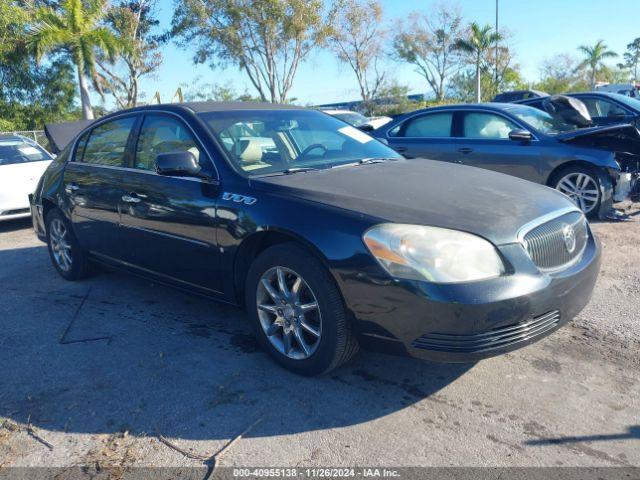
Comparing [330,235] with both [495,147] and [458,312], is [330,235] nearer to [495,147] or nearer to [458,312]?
[458,312]

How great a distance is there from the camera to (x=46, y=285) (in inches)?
211

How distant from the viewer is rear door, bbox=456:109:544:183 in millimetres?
7012

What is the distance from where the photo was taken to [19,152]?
30.8ft

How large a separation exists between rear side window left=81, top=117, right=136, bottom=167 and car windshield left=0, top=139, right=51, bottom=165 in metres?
4.88

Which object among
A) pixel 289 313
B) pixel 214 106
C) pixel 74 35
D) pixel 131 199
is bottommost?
pixel 289 313

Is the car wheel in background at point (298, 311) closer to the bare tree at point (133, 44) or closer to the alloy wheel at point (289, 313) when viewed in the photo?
the alloy wheel at point (289, 313)

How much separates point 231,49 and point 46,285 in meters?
27.2

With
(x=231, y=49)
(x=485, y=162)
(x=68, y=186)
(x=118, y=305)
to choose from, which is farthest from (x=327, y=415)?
(x=231, y=49)

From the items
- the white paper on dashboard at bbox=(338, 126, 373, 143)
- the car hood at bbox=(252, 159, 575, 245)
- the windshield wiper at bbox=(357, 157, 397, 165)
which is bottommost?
the car hood at bbox=(252, 159, 575, 245)

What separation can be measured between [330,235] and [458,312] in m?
0.75

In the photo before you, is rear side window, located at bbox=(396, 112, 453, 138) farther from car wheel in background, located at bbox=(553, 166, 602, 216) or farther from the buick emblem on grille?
the buick emblem on grille

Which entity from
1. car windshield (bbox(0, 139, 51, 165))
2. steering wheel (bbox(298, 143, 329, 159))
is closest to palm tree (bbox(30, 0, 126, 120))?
car windshield (bbox(0, 139, 51, 165))

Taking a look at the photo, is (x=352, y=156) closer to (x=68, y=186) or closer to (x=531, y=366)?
(x=531, y=366)

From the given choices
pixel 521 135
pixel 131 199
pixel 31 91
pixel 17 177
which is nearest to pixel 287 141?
pixel 131 199
